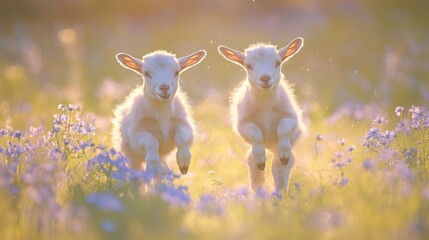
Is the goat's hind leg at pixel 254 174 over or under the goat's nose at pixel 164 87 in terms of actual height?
under

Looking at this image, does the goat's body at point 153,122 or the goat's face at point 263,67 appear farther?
the goat's body at point 153,122

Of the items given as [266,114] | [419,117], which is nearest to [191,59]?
[266,114]

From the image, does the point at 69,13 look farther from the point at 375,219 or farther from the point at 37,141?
the point at 375,219

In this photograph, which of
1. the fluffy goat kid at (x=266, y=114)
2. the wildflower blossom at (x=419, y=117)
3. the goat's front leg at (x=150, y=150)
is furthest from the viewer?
the fluffy goat kid at (x=266, y=114)

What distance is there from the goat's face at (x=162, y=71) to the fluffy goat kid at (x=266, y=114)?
68cm

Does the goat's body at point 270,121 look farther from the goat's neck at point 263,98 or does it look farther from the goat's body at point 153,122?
the goat's body at point 153,122

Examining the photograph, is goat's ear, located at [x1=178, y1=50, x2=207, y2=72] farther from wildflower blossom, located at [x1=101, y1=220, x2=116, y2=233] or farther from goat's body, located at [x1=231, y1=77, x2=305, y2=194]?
wildflower blossom, located at [x1=101, y1=220, x2=116, y2=233]

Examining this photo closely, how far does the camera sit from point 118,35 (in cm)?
2339

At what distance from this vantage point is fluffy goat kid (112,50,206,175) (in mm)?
7629

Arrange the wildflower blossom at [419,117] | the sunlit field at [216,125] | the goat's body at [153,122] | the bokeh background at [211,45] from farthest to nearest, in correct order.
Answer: the bokeh background at [211,45], the goat's body at [153,122], the wildflower blossom at [419,117], the sunlit field at [216,125]

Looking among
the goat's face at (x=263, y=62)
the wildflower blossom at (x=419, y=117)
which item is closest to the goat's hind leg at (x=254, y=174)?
the goat's face at (x=263, y=62)

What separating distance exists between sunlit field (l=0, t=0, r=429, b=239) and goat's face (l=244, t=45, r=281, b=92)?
862mm

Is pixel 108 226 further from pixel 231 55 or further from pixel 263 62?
pixel 231 55

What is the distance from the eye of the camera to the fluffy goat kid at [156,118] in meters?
7.63
